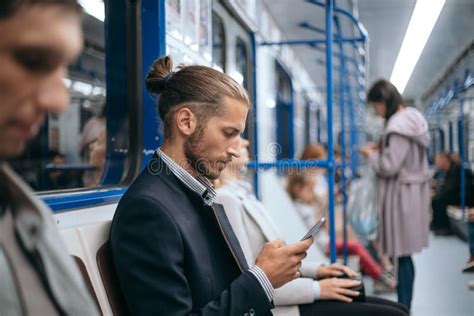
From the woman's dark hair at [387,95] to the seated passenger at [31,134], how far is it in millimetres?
2764

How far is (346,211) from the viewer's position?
3.84 m

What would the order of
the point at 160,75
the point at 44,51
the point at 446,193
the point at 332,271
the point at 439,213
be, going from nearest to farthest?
the point at 44,51, the point at 160,75, the point at 332,271, the point at 446,193, the point at 439,213

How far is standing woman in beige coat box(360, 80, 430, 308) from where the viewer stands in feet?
10.1

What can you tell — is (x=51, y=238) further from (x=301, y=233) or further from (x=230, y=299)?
(x=301, y=233)

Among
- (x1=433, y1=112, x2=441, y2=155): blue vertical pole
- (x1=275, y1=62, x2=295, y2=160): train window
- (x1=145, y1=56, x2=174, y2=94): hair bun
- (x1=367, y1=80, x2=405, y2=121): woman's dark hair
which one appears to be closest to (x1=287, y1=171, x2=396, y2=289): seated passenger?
(x1=367, y1=80, x2=405, y2=121): woman's dark hair

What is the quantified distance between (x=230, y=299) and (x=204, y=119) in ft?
1.32

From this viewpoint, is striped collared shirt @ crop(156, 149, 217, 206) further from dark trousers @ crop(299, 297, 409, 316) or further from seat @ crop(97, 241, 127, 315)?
dark trousers @ crop(299, 297, 409, 316)

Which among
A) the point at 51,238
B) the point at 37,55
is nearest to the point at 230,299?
the point at 51,238

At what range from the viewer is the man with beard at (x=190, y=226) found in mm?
1076

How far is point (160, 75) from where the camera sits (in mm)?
1329

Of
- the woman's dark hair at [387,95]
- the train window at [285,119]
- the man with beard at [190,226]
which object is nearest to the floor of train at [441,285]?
the woman's dark hair at [387,95]

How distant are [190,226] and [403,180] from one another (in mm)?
2207

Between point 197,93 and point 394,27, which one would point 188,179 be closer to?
point 197,93

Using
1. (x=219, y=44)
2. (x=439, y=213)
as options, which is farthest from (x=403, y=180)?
(x=439, y=213)
